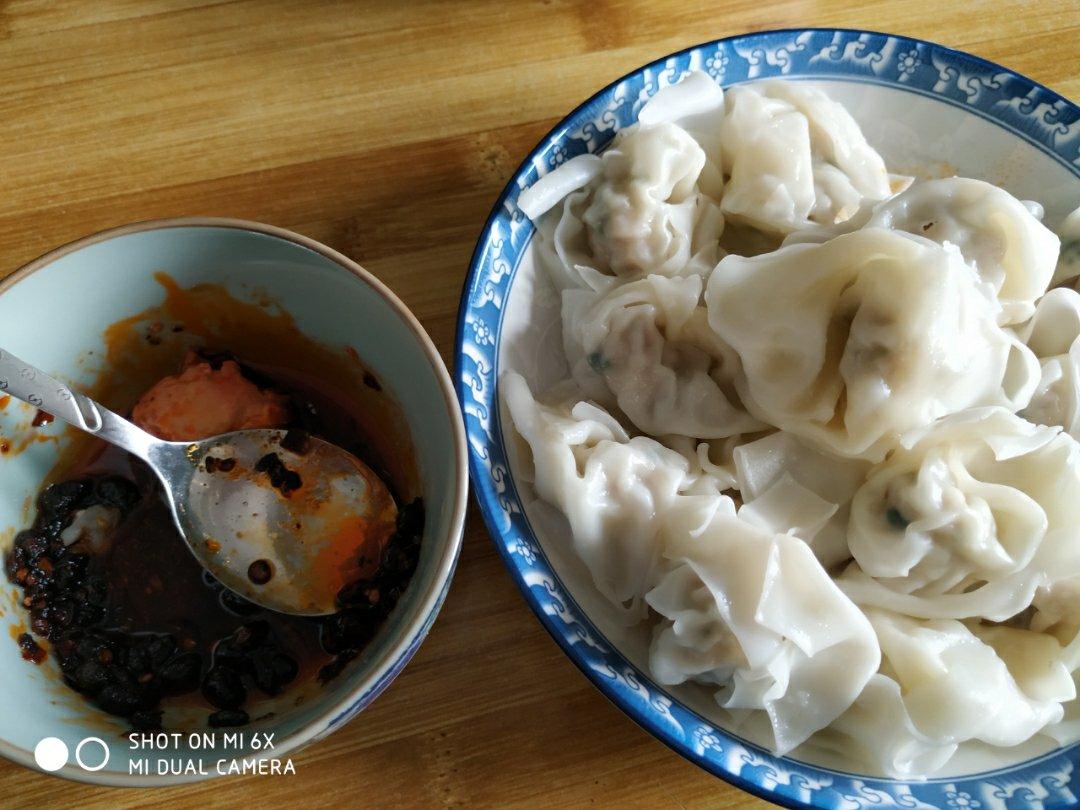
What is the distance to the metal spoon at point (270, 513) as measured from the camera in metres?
1.07

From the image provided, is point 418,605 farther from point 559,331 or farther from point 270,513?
point 559,331

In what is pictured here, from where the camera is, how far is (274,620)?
3.55 feet

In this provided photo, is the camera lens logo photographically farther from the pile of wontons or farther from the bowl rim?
the pile of wontons

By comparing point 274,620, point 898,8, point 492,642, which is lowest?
point 492,642

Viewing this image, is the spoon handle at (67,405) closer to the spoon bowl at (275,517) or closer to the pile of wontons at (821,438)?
the spoon bowl at (275,517)

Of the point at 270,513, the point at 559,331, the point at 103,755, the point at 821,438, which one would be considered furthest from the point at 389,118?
the point at 103,755

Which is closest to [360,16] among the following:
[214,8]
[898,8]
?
[214,8]

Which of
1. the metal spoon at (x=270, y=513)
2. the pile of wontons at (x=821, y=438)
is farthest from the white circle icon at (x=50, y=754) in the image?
the pile of wontons at (x=821, y=438)

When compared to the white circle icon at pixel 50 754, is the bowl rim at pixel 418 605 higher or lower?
higher

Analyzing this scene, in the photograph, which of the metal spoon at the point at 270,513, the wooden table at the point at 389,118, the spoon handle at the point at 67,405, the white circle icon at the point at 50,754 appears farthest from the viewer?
the wooden table at the point at 389,118

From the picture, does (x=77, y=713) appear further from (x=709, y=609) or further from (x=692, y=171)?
(x=692, y=171)

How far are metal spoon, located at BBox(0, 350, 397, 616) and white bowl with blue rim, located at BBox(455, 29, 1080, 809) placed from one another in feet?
0.55

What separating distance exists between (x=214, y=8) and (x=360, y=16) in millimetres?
263

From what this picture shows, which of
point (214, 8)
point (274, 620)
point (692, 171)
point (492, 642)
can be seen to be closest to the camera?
point (274, 620)
